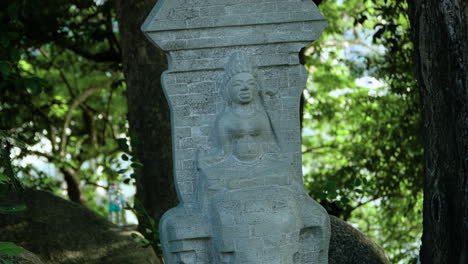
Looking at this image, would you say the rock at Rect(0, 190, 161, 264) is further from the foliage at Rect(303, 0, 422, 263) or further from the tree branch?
the tree branch

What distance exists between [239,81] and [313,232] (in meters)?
1.51

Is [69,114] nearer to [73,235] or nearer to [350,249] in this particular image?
[73,235]

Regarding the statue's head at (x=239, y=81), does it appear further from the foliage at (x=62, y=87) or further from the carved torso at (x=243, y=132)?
the foliage at (x=62, y=87)

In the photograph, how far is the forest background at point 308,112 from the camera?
1055cm

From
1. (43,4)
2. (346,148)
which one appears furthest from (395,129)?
(43,4)

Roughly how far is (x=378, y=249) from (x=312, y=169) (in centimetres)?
→ 823

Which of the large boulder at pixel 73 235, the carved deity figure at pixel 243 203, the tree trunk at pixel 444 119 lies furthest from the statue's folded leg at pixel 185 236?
the tree trunk at pixel 444 119

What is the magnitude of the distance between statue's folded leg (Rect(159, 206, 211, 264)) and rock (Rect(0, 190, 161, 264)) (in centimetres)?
252

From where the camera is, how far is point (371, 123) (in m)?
14.5

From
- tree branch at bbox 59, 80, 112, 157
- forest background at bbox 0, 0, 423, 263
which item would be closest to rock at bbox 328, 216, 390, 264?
forest background at bbox 0, 0, 423, 263

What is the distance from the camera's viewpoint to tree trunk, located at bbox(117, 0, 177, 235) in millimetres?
10289

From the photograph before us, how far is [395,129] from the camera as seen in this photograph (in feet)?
42.8

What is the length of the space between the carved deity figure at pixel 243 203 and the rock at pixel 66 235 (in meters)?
2.53

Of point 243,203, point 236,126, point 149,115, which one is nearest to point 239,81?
point 236,126
